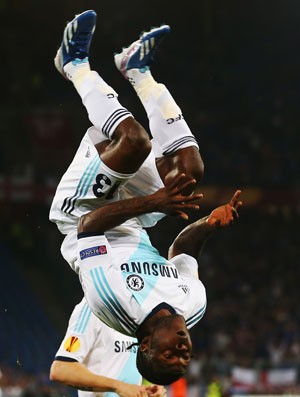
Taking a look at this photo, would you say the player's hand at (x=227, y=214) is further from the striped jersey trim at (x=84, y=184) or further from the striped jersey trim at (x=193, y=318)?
the striped jersey trim at (x=84, y=184)

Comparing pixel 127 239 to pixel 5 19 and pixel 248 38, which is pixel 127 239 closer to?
pixel 248 38

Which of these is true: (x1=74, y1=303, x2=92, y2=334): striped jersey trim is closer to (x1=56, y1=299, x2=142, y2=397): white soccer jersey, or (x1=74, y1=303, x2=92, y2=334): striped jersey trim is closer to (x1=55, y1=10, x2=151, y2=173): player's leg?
(x1=56, y1=299, x2=142, y2=397): white soccer jersey

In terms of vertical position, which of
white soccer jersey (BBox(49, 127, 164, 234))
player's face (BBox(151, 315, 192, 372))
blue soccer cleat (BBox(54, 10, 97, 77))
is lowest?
player's face (BBox(151, 315, 192, 372))

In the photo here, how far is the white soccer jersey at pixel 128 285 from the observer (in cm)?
372

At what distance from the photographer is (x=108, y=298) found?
12.2ft

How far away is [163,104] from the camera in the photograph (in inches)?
174

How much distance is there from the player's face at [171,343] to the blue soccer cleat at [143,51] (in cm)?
141

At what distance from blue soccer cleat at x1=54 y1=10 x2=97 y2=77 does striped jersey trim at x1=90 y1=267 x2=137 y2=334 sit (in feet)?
3.79

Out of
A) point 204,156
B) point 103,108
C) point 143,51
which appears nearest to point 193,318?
point 103,108

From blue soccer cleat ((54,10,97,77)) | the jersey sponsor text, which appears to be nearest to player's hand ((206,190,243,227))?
the jersey sponsor text

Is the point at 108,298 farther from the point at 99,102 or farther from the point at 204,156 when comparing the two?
the point at 204,156

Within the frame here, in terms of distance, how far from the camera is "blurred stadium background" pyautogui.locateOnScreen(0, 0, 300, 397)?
12367mm

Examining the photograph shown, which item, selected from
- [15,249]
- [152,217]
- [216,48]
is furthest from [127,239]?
[15,249]

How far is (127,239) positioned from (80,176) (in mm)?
361
